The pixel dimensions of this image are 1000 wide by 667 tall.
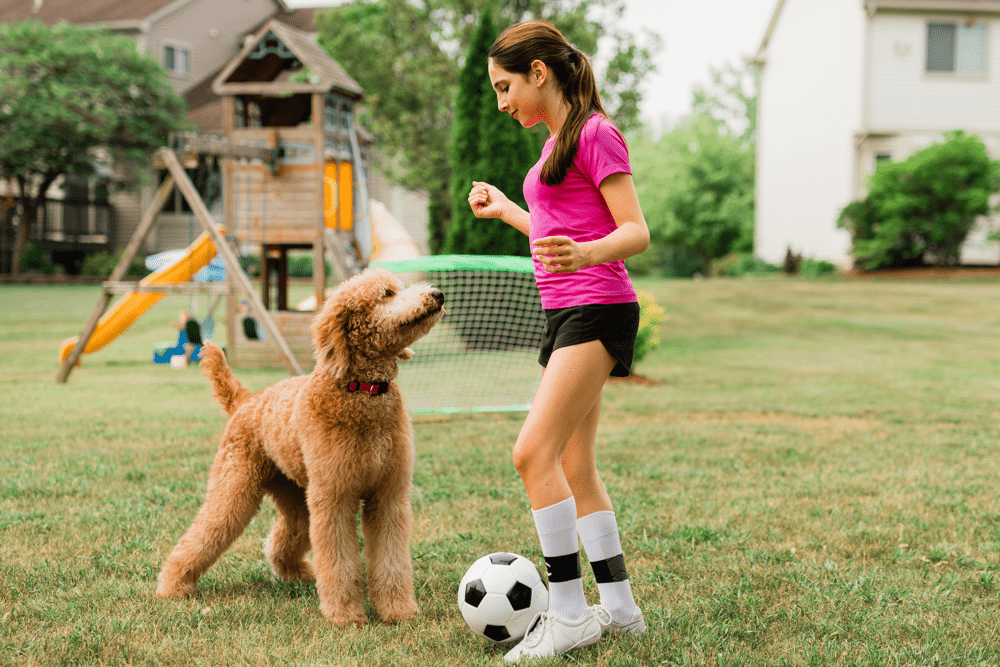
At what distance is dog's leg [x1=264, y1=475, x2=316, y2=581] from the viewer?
354 cm

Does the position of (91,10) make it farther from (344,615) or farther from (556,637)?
(556,637)

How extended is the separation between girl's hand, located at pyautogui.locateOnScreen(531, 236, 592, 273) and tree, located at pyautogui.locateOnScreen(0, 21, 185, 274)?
98.8 feet

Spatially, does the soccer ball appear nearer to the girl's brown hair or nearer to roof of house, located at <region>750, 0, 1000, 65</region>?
the girl's brown hair

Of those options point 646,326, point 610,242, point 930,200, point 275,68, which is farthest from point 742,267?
point 610,242

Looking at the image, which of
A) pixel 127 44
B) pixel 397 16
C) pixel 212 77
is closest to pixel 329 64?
pixel 397 16

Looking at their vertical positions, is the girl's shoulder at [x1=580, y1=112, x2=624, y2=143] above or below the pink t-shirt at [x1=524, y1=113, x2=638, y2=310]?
above

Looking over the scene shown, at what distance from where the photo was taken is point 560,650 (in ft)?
9.13

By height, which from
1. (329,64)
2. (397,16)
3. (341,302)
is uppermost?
(397,16)

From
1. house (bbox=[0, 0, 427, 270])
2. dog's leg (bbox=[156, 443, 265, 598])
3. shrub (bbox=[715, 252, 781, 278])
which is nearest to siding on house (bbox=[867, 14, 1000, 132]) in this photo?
shrub (bbox=[715, 252, 781, 278])

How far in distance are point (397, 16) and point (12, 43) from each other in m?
16.9

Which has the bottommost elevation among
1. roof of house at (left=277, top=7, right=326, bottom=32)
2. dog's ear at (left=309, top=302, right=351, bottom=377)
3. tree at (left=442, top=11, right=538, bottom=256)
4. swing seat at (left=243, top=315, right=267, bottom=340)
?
swing seat at (left=243, top=315, right=267, bottom=340)

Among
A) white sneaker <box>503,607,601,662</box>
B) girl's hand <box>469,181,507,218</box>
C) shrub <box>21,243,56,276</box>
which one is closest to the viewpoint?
white sneaker <box>503,607,601,662</box>

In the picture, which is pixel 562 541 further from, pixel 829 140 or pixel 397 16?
pixel 829 140

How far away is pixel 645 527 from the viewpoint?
4.34 m
